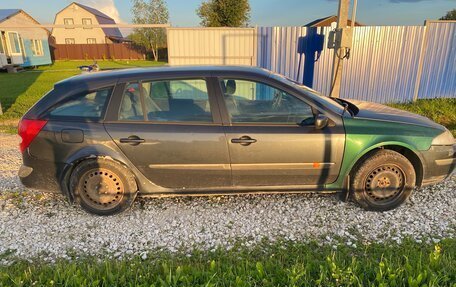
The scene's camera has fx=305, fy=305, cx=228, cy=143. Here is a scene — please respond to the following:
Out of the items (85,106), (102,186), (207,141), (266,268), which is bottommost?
(266,268)

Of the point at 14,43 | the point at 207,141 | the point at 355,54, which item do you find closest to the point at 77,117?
the point at 207,141

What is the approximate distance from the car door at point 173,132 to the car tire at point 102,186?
227 millimetres

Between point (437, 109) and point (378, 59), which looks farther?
point (378, 59)

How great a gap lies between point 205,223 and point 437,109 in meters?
7.48

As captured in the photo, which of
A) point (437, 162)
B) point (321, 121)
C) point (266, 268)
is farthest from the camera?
point (437, 162)

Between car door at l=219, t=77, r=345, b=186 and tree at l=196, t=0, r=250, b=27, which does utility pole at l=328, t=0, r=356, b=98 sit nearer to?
car door at l=219, t=77, r=345, b=186

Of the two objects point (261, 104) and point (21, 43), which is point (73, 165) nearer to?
point (261, 104)

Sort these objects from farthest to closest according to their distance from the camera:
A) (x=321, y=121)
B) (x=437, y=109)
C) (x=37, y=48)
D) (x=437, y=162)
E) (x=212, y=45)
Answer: (x=37, y=48) < (x=212, y=45) < (x=437, y=109) < (x=437, y=162) < (x=321, y=121)

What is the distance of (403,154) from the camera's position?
3404 millimetres

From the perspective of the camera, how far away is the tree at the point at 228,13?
2283 cm

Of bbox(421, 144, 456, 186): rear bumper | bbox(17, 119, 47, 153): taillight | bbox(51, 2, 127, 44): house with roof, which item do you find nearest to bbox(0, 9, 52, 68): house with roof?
bbox(51, 2, 127, 44): house with roof

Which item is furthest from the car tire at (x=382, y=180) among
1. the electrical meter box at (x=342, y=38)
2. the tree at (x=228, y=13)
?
the tree at (x=228, y=13)

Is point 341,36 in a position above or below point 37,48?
below

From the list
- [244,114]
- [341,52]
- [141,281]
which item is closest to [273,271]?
Result: [141,281]
